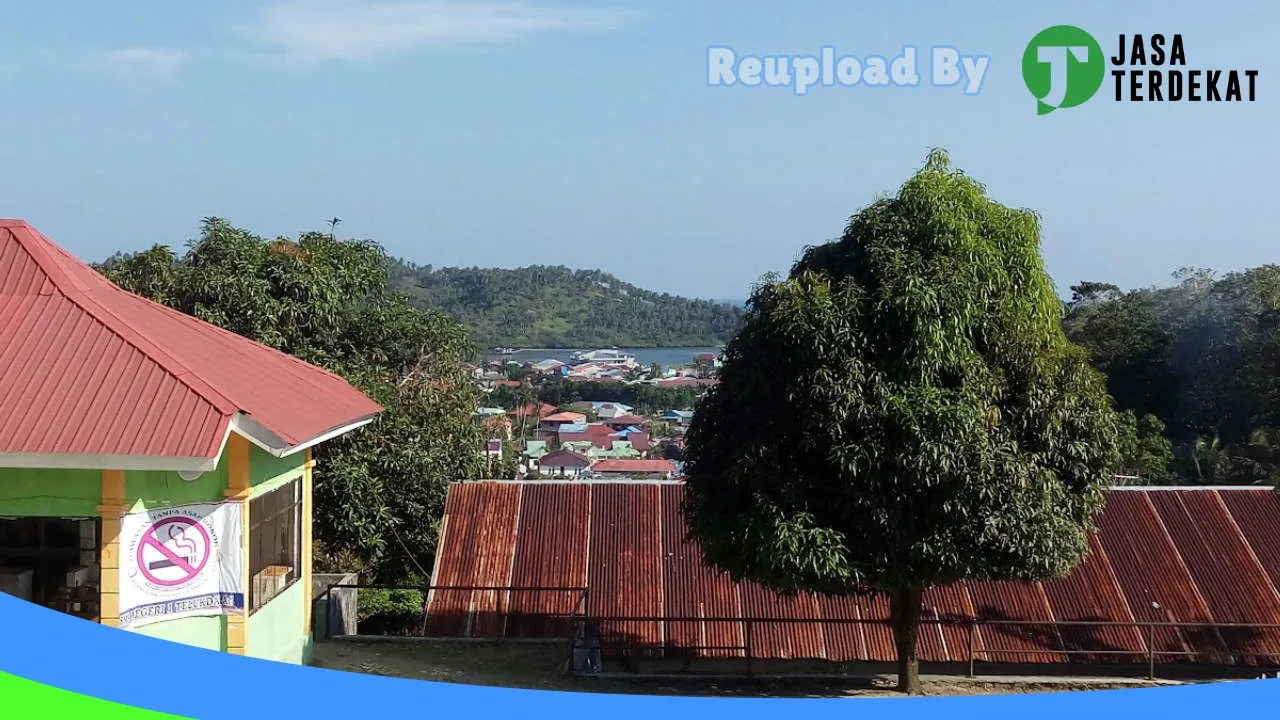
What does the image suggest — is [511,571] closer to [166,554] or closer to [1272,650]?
[166,554]

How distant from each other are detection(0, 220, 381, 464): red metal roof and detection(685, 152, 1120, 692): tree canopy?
3.18m

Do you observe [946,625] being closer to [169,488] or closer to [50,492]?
[169,488]

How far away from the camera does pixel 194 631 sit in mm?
7773

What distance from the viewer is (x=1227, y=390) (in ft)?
96.8

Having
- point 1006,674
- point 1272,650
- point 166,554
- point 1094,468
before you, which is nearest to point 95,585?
point 166,554

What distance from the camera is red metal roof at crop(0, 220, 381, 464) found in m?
6.80

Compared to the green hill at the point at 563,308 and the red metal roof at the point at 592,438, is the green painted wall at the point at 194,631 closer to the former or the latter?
the red metal roof at the point at 592,438

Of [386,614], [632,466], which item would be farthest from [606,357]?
[386,614]

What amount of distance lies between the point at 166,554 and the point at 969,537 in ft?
17.4

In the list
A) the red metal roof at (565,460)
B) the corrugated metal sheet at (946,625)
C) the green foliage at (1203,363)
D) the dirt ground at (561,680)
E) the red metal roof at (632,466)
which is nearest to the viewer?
the dirt ground at (561,680)

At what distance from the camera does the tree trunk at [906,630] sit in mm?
9133

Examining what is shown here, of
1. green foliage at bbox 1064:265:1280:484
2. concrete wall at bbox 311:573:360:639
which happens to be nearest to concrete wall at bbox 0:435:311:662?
concrete wall at bbox 311:573:360:639

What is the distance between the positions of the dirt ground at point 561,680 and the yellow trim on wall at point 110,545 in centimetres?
282

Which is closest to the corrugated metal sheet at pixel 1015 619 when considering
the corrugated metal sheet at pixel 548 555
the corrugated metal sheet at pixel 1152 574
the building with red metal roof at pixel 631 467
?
the corrugated metal sheet at pixel 1152 574
